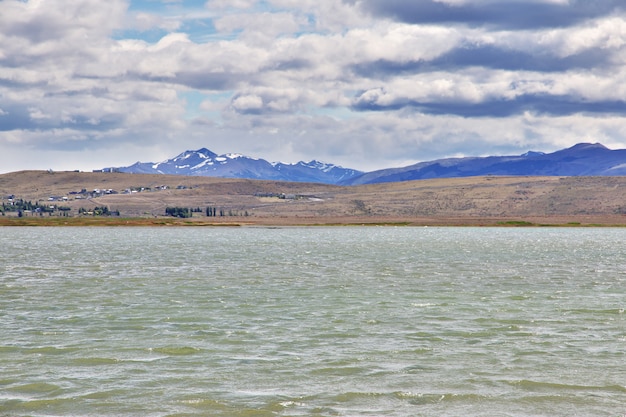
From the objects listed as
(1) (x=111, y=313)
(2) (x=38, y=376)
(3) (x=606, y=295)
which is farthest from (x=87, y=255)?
(2) (x=38, y=376)

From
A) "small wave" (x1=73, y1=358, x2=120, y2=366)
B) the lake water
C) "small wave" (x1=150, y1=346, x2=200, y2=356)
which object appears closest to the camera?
the lake water

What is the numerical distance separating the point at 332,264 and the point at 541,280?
63.3 feet

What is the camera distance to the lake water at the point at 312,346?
62.1 feet

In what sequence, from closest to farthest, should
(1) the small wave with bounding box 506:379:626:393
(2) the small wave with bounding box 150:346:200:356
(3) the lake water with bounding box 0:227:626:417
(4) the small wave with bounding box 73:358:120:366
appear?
(3) the lake water with bounding box 0:227:626:417, (1) the small wave with bounding box 506:379:626:393, (4) the small wave with bounding box 73:358:120:366, (2) the small wave with bounding box 150:346:200:356

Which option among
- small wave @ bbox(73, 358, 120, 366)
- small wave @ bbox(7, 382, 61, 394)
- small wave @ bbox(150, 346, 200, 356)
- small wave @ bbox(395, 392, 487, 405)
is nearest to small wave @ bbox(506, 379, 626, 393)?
small wave @ bbox(395, 392, 487, 405)

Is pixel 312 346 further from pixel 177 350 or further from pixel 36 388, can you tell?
pixel 36 388

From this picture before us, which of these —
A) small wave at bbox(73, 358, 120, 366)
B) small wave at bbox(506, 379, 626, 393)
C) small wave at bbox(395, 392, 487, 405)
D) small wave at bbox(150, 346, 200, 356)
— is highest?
small wave at bbox(73, 358, 120, 366)

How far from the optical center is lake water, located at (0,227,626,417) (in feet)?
62.1

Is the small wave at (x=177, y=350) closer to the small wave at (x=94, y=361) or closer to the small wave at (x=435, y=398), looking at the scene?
the small wave at (x=94, y=361)

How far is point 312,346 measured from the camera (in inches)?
1009

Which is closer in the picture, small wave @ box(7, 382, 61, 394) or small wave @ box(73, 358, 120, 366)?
small wave @ box(7, 382, 61, 394)

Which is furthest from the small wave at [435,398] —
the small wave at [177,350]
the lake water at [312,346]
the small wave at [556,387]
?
the small wave at [177,350]

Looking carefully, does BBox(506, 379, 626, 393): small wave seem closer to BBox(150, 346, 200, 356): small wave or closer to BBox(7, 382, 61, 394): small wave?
BBox(150, 346, 200, 356): small wave

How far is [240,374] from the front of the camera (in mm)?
21609
